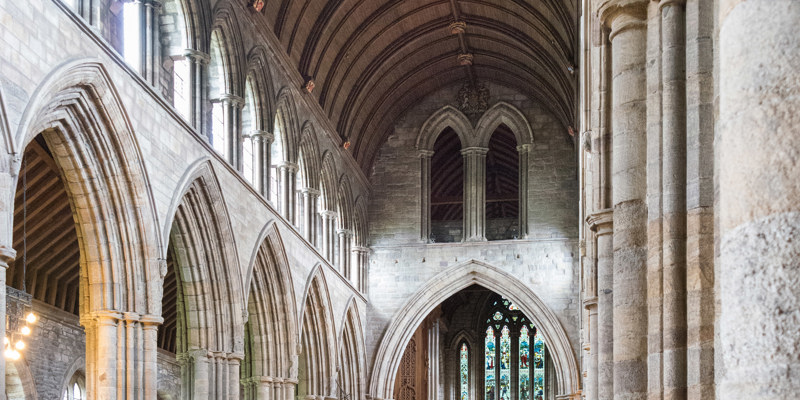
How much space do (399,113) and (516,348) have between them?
1179cm

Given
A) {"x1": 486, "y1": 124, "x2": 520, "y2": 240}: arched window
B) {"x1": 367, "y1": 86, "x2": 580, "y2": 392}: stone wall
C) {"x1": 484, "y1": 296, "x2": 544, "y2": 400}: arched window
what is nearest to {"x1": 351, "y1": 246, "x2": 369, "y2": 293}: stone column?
{"x1": 367, "y1": 86, "x2": 580, "y2": 392}: stone wall

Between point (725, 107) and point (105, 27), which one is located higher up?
point (105, 27)

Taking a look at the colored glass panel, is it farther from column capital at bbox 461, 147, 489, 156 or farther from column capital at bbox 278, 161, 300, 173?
column capital at bbox 278, 161, 300, 173

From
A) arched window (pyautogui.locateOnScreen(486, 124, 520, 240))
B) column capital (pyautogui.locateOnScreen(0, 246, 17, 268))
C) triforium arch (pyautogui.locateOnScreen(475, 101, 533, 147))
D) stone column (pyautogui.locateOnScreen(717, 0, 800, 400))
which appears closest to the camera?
stone column (pyautogui.locateOnScreen(717, 0, 800, 400))

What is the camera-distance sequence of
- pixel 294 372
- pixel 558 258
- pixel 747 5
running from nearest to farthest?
pixel 747 5, pixel 294 372, pixel 558 258

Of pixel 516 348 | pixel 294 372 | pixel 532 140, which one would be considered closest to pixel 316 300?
pixel 294 372

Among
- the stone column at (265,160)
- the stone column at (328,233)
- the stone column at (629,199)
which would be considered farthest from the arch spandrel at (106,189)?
the stone column at (328,233)

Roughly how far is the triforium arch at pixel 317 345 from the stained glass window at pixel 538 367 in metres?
13.2

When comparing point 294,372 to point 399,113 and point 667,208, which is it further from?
point 667,208

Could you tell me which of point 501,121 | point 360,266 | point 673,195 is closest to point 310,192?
point 360,266

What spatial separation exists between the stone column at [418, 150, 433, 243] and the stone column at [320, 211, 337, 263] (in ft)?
10.9

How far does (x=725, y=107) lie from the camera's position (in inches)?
105

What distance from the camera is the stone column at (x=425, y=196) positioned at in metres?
25.8

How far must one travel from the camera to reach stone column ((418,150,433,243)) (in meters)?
25.8
